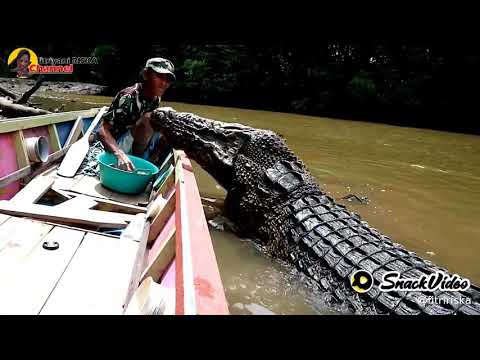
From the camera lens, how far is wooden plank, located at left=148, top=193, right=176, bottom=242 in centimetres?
236

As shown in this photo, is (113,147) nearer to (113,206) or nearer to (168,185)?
(113,206)

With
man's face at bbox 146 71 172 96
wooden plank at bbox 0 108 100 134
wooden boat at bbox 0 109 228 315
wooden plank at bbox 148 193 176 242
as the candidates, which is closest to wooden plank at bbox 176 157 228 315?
wooden boat at bbox 0 109 228 315

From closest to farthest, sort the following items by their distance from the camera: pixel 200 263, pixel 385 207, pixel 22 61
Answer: pixel 200 263 < pixel 385 207 < pixel 22 61

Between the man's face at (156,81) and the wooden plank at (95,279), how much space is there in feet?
6.00

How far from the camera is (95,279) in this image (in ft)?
5.90

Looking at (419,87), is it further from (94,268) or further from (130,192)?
(94,268)

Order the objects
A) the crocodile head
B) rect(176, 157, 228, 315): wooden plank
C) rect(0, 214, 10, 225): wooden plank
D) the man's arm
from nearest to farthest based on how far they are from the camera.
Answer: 1. rect(176, 157, 228, 315): wooden plank
2. rect(0, 214, 10, 225): wooden plank
3. the man's arm
4. the crocodile head

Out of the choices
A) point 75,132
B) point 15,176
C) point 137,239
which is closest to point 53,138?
point 75,132

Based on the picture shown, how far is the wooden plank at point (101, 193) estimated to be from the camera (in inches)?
123

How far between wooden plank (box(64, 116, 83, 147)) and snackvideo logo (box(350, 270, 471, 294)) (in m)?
3.61

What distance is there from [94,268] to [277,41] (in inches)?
62.1

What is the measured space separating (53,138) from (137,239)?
2.25 metres

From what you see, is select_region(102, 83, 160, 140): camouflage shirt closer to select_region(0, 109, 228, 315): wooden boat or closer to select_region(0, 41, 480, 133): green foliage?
select_region(0, 109, 228, 315): wooden boat

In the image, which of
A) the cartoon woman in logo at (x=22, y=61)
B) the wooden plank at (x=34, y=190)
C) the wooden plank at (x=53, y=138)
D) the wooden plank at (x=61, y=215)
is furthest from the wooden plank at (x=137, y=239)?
the cartoon woman in logo at (x=22, y=61)
